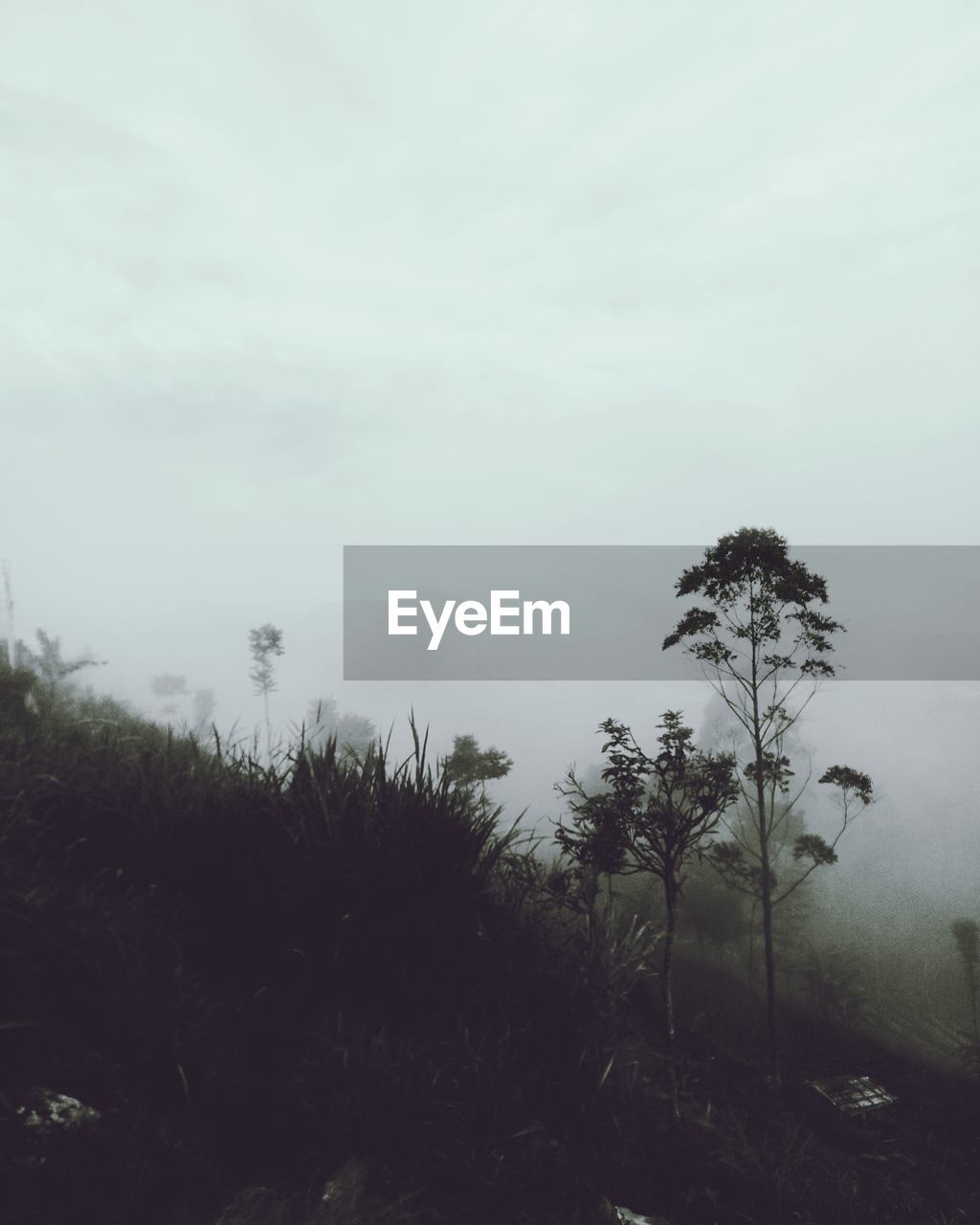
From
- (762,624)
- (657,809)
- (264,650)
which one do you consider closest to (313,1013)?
(657,809)

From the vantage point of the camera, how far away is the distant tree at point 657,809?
10.7 meters

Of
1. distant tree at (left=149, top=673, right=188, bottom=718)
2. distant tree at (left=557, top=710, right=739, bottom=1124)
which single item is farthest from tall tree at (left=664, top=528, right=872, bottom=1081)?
distant tree at (left=149, top=673, right=188, bottom=718)

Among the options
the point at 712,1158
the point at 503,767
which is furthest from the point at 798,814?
the point at 712,1158

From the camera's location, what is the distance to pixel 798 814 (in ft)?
204

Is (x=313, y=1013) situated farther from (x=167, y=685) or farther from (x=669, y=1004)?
(x=167, y=685)

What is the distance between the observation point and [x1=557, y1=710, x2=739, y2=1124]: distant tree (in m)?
10.7

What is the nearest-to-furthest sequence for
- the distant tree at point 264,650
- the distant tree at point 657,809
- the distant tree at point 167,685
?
the distant tree at point 657,809 → the distant tree at point 264,650 → the distant tree at point 167,685

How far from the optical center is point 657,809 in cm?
1089

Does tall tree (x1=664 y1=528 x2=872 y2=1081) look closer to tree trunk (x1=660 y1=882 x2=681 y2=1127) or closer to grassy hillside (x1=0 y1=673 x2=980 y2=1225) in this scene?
tree trunk (x1=660 y1=882 x2=681 y2=1127)

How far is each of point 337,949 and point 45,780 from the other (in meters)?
2.71

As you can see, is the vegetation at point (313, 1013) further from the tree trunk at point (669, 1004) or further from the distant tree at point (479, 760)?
the distant tree at point (479, 760)

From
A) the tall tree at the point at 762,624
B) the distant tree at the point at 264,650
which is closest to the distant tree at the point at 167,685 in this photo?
the distant tree at the point at 264,650

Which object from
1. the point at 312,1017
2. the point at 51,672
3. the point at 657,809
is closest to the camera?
the point at 312,1017

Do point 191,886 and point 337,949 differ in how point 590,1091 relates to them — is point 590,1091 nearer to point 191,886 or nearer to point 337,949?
point 337,949
